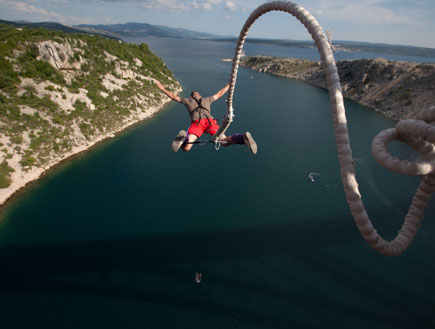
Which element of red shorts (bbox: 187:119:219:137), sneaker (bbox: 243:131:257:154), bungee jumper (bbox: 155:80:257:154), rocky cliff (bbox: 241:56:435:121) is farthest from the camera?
rocky cliff (bbox: 241:56:435:121)

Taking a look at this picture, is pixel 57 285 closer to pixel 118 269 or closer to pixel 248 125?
pixel 118 269

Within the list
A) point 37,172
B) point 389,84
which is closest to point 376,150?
point 37,172

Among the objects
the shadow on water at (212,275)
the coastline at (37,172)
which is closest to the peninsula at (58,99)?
the coastline at (37,172)

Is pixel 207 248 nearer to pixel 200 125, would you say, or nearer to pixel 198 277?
pixel 198 277

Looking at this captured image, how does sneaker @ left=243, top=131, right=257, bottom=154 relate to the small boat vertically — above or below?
above

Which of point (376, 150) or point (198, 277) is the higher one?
point (376, 150)

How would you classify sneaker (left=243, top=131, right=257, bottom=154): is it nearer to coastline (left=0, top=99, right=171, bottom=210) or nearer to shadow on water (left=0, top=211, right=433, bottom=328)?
shadow on water (left=0, top=211, right=433, bottom=328)

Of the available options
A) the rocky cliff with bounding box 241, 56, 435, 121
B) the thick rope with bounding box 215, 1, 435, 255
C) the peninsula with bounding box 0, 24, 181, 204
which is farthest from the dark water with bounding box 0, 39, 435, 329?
the rocky cliff with bounding box 241, 56, 435, 121
